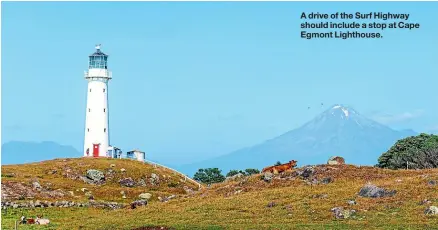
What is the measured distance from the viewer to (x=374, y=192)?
191 ft

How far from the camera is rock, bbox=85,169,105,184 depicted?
97.1 metres

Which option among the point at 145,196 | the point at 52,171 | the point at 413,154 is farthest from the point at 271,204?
the point at 52,171

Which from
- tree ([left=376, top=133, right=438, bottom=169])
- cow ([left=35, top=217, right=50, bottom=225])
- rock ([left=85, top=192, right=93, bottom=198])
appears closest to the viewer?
cow ([left=35, top=217, right=50, bottom=225])

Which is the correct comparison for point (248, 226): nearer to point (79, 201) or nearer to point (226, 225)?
point (226, 225)

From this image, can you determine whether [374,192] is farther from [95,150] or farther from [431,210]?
[95,150]

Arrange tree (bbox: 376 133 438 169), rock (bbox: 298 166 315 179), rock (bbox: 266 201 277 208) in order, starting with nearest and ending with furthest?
1. rock (bbox: 266 201 277 208)
2. rock (bbox: 298 166 315 179)
3. tree (bbox: 376 133 438 169)

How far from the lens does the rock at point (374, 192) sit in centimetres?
5797

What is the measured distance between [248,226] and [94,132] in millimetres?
74000

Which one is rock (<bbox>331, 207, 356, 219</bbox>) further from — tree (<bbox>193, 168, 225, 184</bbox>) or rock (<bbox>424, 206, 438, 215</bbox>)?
tree (<bbox>193, 168, 225, 184</bbox>)

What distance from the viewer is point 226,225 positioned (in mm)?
49844

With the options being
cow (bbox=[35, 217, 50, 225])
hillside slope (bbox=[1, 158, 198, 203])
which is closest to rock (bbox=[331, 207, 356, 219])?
cow (bbox=[35, 217, 50, 225])

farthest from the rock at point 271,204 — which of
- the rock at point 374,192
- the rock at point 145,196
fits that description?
the rock at point 145,196

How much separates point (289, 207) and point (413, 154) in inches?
1706

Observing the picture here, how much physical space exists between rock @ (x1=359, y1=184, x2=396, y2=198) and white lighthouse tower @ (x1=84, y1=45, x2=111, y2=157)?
67.5 meters
